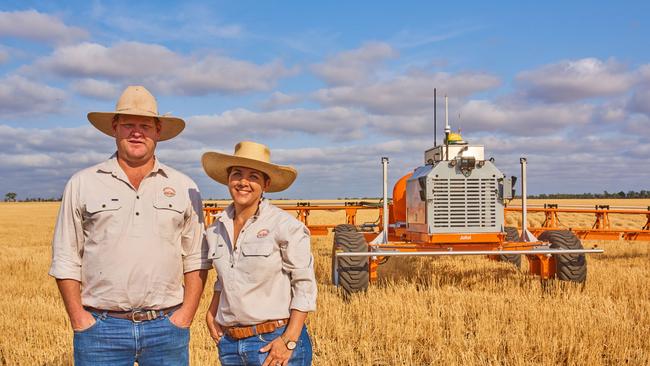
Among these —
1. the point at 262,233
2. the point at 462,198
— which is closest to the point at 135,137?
the point at 262,233

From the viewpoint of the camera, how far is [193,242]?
3.80 metres

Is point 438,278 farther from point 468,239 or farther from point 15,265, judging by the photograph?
point 15,265

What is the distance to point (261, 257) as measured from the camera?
11.1ft

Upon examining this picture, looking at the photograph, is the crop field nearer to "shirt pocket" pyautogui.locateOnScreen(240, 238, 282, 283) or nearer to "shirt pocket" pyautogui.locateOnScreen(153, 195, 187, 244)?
"shirt pocket" pyautogui.locateOnScreen(153, 195, 187, 244)

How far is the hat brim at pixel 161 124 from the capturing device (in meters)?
3.87

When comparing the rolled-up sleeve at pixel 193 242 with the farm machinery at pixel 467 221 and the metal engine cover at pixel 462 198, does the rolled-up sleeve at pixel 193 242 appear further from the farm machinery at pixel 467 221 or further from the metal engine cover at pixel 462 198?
the metal engine cover at pixel 462 198

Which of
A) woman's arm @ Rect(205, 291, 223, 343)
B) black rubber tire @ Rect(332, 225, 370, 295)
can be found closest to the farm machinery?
black rubber tire @ Rect(332, 225, 370, 295)

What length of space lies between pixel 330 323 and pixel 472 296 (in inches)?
99.7

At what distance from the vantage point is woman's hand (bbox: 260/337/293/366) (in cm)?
329

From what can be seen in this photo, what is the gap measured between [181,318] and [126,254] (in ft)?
1.70

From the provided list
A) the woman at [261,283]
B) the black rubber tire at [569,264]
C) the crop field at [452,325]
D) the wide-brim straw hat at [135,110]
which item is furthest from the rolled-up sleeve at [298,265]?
the black rubber tire at [569,264]

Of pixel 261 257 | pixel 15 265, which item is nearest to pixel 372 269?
pixel 261 257

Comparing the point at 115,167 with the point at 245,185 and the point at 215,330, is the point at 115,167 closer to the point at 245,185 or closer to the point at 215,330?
the point at 245,185

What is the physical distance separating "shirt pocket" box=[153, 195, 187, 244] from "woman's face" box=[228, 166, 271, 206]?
1.07 ft
